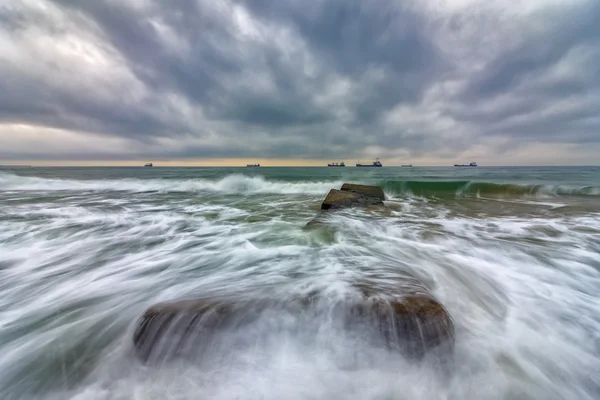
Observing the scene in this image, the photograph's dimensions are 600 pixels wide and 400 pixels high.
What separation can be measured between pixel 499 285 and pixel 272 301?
3.17 metres

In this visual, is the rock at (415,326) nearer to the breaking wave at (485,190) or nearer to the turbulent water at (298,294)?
the turbulent water at (298,294)

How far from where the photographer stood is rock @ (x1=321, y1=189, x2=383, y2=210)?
8930 millimetres

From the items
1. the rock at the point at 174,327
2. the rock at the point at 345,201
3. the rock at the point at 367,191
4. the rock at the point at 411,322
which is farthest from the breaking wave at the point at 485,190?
the rock at the point at 174,327

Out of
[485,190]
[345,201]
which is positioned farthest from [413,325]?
[485,190]

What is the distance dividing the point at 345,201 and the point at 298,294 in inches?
256

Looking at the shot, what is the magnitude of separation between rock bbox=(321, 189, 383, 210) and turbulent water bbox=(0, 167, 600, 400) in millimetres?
2529

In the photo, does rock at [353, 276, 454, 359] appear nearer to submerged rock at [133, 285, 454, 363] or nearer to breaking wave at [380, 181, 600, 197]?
submerged rock at [133, 285, 454, 363]

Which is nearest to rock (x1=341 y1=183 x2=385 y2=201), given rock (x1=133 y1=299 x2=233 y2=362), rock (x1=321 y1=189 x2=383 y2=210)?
rock (x1=321 y1=189 x2=383 y2=210)

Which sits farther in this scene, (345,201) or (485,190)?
(485,190)

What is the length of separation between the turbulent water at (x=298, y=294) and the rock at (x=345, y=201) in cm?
253

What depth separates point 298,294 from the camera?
9.39ft

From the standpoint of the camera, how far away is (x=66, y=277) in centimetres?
374

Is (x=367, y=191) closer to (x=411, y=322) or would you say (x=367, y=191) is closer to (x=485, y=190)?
(x=411, y=322)

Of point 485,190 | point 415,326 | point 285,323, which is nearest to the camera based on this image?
point 415,326
